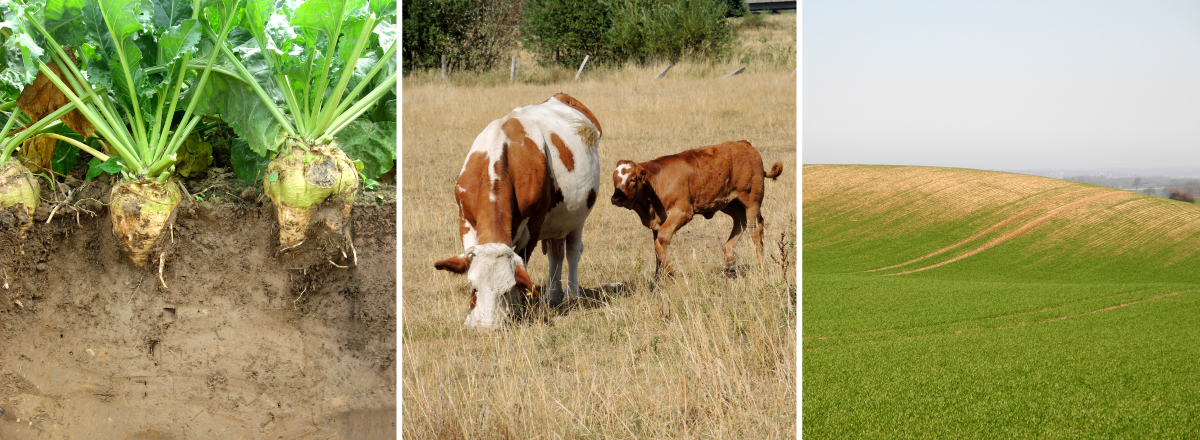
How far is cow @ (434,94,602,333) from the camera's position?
2652mm

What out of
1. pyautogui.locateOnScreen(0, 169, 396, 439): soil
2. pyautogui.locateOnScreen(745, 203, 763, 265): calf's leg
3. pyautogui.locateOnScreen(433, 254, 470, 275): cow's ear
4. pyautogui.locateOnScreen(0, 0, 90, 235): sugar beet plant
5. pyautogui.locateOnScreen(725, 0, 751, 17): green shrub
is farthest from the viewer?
pyautogui.locateOnScreen(0, 169, 396, 439): soil

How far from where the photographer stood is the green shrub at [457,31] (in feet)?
9.38

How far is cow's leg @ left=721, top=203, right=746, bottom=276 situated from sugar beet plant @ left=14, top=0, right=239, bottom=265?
2715 millimetres

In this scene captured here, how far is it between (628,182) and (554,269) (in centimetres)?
68

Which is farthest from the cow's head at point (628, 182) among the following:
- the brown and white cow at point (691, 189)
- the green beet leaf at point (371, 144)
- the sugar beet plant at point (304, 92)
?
the green beet leaf at point (371, 144)

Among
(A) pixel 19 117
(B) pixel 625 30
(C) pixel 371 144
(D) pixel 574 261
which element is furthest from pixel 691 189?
(A) pixel 19 117

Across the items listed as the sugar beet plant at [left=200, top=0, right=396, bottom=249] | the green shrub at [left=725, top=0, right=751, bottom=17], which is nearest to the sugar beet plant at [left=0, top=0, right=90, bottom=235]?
the sugar beet plant at [left=200, top=0, right=396, bottom=249]

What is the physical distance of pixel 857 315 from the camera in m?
12.6

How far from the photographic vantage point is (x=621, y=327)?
2.91 meters

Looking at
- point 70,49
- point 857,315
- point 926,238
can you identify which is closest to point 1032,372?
point 857,315

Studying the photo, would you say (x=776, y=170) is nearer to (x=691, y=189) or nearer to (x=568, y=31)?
(x=691, y=189)

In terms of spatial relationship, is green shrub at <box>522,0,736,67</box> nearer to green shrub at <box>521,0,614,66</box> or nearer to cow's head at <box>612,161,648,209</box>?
green shrub at <box>521,0,614,66</box>

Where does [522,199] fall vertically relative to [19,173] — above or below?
below

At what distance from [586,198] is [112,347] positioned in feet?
9.75
